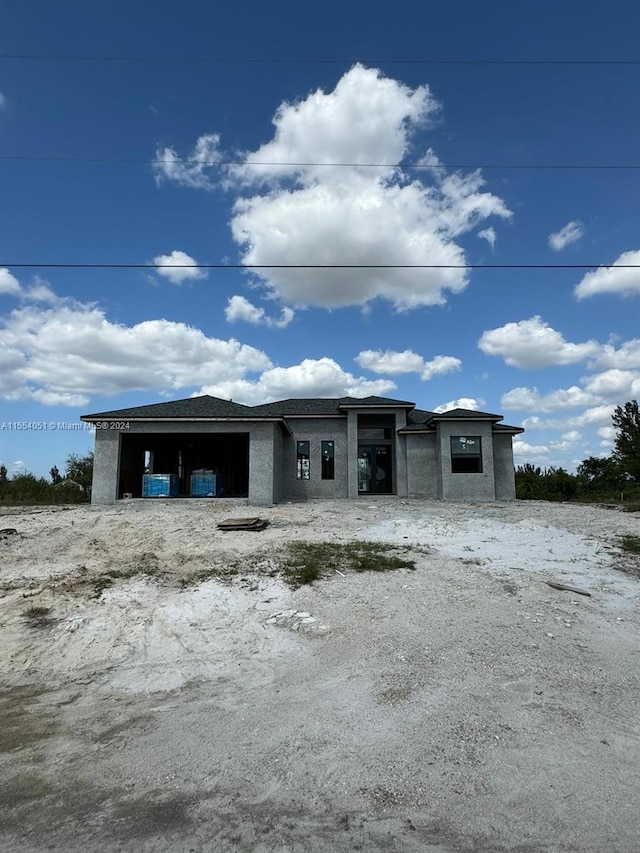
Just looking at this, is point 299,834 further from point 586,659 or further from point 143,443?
point 143,443

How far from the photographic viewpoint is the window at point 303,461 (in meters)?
22.6

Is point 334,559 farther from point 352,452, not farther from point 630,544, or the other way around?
point 352,452

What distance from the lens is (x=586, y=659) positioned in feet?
16.9

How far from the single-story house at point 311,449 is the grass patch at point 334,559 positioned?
8352 millimetres

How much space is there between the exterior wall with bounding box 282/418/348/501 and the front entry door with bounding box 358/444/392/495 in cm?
108

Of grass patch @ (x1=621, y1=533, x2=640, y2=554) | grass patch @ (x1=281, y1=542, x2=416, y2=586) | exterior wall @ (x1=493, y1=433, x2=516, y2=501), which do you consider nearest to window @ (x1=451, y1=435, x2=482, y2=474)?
exterior wall @ (x1=493, y1=433, x2=516, y2=501)

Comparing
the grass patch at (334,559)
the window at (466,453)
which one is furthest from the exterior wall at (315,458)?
the grass patch at (334,559)

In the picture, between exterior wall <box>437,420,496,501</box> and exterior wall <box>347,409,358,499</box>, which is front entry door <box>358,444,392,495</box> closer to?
exterior wall <box>347,409,358,499</box>

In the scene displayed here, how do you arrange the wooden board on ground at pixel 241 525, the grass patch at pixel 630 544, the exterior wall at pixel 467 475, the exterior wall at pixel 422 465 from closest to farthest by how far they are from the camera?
the grass patch at pixel 630 544
the wooden board on ground at pixel 241 525
the exterior wall at pixel 467 475
the exterior wall at pixel 422 465

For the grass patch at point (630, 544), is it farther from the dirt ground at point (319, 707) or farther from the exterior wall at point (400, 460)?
the exterior wall at point (400, 460)

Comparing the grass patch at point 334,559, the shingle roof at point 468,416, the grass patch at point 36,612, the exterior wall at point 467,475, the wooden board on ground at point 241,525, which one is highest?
the shingle roof at point 468,416

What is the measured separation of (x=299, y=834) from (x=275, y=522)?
444 inches

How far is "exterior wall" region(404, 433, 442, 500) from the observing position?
22.1 meters

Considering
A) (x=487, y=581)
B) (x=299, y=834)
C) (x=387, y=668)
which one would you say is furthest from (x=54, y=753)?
(x=487, y=581)
